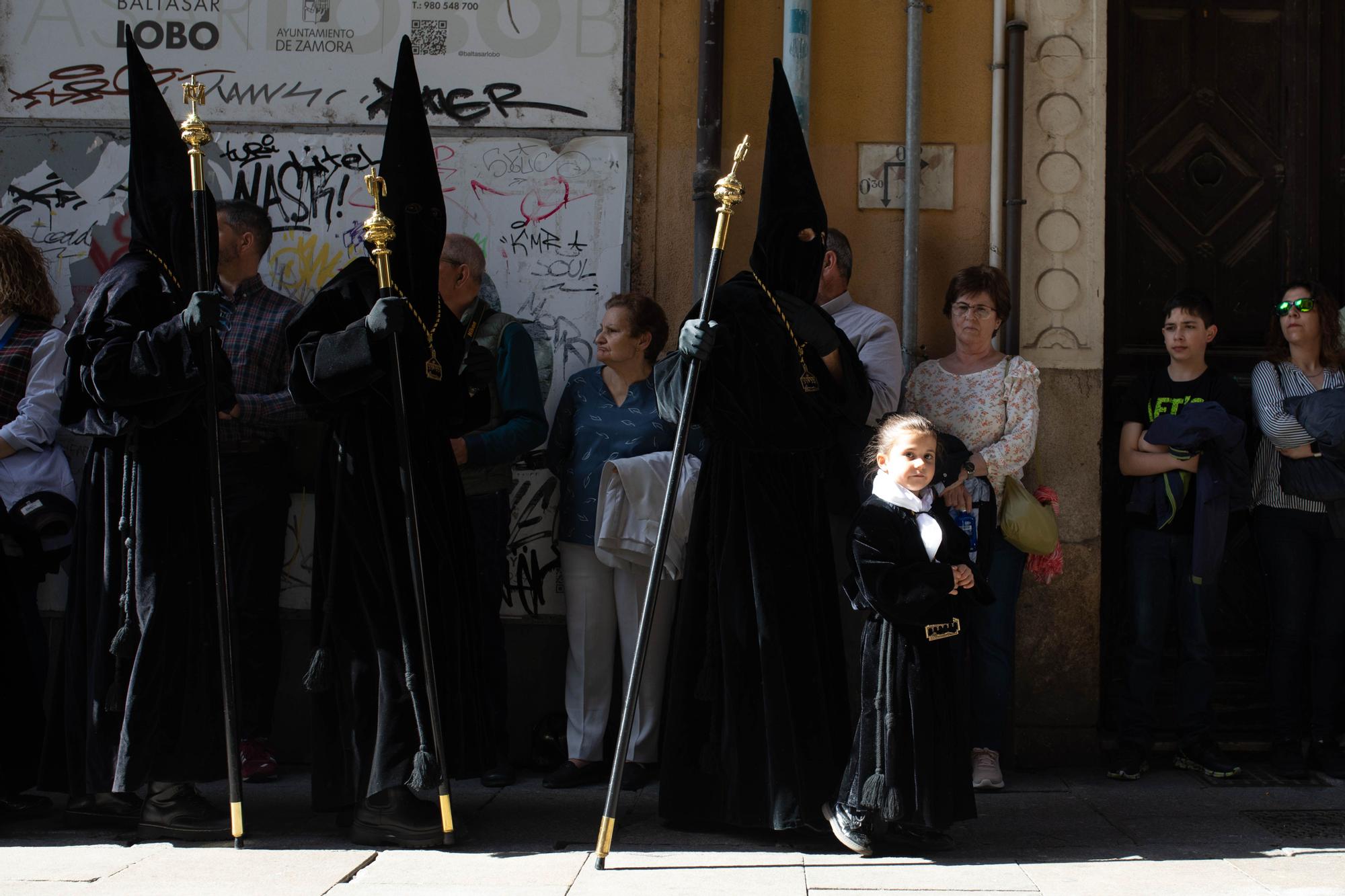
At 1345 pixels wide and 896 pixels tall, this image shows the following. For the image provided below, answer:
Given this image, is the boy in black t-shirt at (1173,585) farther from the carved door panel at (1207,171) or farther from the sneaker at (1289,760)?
the carved door panel at (1207,171)

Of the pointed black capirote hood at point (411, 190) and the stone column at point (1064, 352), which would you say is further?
the stone column at point (1064, 352)

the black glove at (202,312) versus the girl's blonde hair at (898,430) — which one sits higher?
the black glove at (202,312)

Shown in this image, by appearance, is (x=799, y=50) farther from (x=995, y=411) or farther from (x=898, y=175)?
(x=995, y=411)

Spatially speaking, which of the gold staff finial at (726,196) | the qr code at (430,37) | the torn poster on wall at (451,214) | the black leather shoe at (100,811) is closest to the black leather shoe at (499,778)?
the torn poster on wall at (451,214)

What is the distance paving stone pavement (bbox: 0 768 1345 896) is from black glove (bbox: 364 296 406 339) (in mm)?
1556

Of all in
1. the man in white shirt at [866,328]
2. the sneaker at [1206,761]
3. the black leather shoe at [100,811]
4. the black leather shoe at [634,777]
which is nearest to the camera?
the black leather shoe at [100,811]

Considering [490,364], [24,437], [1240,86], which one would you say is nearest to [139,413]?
[24,437]

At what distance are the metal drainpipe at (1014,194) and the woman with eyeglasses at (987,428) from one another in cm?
33

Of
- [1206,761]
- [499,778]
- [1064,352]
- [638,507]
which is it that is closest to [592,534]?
[638,507]

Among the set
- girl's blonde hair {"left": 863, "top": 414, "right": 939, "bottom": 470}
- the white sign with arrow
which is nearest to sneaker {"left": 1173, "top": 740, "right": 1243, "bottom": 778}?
girl's blonde hair {"left": 863, "top": 414, "right": 939, "bottom": 470}

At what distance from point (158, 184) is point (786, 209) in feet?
6.62

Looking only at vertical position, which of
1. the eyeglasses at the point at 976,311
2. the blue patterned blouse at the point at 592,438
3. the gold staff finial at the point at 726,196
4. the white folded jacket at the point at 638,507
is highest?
the gold staff finial at the point at 726,196

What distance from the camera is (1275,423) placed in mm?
5363

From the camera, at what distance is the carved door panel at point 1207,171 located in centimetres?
595
